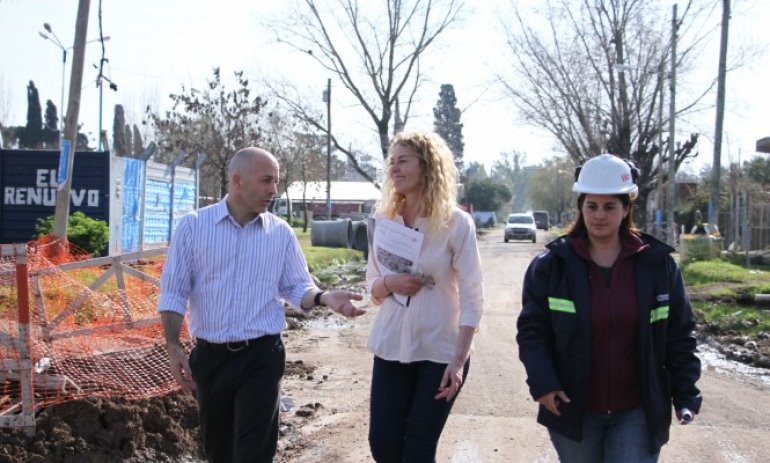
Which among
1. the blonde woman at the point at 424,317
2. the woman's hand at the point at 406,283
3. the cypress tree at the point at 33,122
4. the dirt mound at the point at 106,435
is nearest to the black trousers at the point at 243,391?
the blonde woman at the point at 424,317

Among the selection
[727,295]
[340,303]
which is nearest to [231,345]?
[340,303]

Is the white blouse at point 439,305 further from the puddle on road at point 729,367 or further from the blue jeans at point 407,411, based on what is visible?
the puddle on road at point 729,367

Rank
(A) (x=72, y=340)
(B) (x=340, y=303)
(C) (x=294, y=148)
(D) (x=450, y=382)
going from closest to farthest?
(D) (x=450, y=382) → (B) (x=340, y=303) → (A) (x=72, y=340) → (C) (x=294, y=148)

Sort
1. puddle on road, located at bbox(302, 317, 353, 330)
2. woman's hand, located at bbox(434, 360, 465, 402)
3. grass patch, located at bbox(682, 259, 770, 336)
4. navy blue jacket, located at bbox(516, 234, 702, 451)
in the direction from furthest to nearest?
puddle on road, located at bbox(302, 317, 353, 330), grass patch, located at bbox(682, 259, 770, 336), woman's hand, located at bbox(434, 360, 465, 402), navy blue jacket, located at bbox(516, 234, 702, 451)

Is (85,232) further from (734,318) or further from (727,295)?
(727,295)

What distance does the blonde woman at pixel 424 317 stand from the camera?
3.72m

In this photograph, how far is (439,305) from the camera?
150 inches

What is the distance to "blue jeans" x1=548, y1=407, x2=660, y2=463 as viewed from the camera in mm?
3180

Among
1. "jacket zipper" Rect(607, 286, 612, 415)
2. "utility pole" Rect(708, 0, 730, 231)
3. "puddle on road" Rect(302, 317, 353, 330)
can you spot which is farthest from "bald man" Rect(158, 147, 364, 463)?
"utility pole" Rect(708, 0, 730, 231)

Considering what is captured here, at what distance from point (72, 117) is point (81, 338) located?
8.31m

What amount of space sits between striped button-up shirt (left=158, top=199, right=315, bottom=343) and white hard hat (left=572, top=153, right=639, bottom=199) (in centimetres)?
160

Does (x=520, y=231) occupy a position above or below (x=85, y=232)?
below

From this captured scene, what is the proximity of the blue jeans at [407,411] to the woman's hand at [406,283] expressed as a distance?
34 centimetres

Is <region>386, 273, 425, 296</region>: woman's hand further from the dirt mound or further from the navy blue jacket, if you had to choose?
the dirt mound
